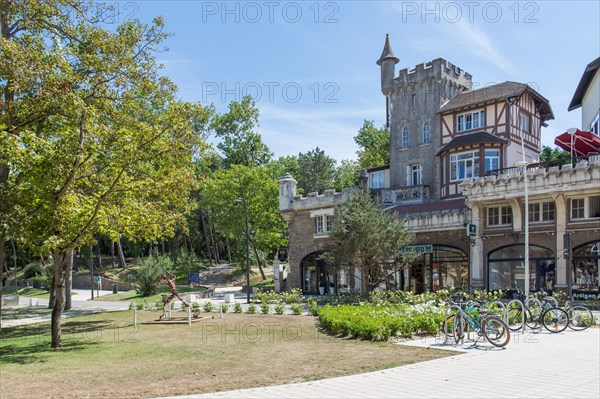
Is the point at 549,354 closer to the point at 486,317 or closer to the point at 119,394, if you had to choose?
the point at 486,317

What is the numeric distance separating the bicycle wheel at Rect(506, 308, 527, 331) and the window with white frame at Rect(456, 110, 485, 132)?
21.9m

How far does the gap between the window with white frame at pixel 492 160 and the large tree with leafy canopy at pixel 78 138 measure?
22.5m

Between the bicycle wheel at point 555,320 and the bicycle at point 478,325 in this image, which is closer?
→ the bicycle at point 478,325

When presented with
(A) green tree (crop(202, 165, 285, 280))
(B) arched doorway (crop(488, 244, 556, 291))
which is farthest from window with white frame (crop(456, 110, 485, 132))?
(A) green tree (crop(202, 165, 285, 280))

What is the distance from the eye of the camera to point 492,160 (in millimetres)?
34438

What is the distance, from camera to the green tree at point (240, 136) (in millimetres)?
63125

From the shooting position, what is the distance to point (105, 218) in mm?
14367

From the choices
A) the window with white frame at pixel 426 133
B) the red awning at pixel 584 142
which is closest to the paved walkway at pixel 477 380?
the red awning at pixel 584 142

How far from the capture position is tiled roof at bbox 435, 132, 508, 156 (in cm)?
3409

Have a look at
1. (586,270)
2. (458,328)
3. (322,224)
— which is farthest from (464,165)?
(458,328)

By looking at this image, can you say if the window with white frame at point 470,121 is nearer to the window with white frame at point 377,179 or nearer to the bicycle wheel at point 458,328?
the window with white frame at point 377,179

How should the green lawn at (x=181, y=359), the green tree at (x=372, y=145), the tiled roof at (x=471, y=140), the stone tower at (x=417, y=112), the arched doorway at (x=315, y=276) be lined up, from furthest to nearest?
the green tree at (x=372, y=145), the arched doorway at (x=315, y=276), the stone tower at (x=417, y=112), the tiled roof at (x=471, y=140), the green lawn at (x=181, y=359)

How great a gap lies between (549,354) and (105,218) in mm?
11288

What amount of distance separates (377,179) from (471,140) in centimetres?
1017
